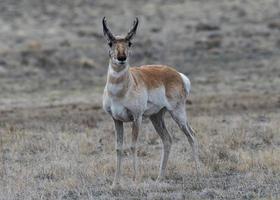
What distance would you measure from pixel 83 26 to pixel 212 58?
14.2 m

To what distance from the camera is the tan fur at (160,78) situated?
12.6 metres

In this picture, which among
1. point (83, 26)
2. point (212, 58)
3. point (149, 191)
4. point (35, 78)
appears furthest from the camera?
point (83, 26)

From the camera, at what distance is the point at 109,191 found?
11.6m

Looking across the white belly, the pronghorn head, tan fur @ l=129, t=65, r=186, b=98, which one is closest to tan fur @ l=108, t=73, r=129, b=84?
the pronghorn head

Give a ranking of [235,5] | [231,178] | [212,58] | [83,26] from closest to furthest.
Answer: [231,178], [212,58], [83,26], [235,5]

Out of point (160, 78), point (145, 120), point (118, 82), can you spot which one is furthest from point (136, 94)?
point (145, 120)

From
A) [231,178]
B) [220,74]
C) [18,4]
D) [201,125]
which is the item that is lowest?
[18,4]

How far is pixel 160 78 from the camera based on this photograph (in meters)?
13.1

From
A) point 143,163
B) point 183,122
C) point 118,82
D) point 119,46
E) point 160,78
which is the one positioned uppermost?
point 119,46

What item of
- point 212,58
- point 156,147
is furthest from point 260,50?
point 156,147

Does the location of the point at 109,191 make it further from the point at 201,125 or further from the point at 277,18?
the point at 277,18

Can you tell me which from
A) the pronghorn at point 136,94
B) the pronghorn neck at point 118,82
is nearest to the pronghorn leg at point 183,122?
the pronghorn at point 136,94

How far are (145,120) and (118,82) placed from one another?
7921 mm

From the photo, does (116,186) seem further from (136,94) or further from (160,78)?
(160,78)
